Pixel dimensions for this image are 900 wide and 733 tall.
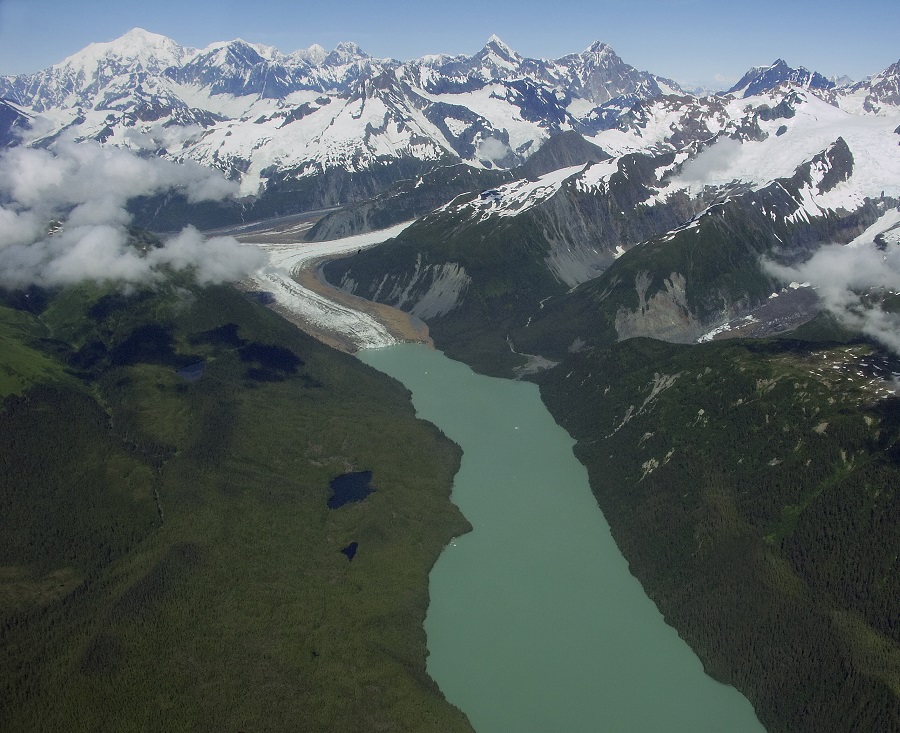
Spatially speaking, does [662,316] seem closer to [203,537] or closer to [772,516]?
[772,516]

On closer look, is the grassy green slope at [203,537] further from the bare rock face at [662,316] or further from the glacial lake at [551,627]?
the bare rock face at [662,316]

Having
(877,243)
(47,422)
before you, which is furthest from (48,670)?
(877,243)

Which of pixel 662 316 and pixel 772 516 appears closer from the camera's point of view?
pixel 772 516

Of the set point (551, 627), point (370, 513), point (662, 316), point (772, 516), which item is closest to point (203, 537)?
point (370, 513)

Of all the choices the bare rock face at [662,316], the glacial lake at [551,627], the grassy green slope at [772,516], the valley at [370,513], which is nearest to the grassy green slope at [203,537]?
the valley at [370,513]

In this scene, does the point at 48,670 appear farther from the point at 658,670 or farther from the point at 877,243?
the point at 877,243

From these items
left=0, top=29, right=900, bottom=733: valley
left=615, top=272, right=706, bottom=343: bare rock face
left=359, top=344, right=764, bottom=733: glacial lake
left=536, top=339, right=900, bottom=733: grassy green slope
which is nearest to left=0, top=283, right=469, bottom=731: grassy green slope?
left=0, top=29, right=900, bottom=733: valley

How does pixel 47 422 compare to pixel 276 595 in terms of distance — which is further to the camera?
pixel 47 422
